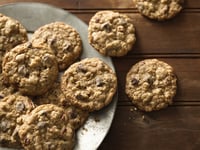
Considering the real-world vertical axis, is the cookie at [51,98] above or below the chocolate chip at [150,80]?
below

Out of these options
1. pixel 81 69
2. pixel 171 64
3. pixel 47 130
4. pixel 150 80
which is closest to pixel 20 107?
pixel 47 130

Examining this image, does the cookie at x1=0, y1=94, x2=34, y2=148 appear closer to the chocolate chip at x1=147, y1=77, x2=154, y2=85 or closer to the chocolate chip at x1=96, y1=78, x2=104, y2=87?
the chocolate chip at x1=96, y1=78, x2=104, y2=87

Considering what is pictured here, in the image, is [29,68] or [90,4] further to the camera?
[90,4]

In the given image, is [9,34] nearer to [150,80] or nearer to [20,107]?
[20,107]

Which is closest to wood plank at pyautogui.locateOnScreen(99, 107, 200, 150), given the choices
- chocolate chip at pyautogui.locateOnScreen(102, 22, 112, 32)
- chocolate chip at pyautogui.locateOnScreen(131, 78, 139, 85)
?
chocolate chip at pyautogui.locateOnScreen(131, 78, 139, 85)

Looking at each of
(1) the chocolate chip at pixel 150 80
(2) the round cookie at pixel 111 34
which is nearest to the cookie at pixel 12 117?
(2) the round cookie at pixel 111 34

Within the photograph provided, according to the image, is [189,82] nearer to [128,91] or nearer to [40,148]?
[128,91]

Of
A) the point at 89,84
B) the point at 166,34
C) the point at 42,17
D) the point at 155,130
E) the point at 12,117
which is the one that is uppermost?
the point at 42,17

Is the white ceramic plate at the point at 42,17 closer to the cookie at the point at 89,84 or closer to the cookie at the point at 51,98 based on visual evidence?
the cookie at the point at 89,84
